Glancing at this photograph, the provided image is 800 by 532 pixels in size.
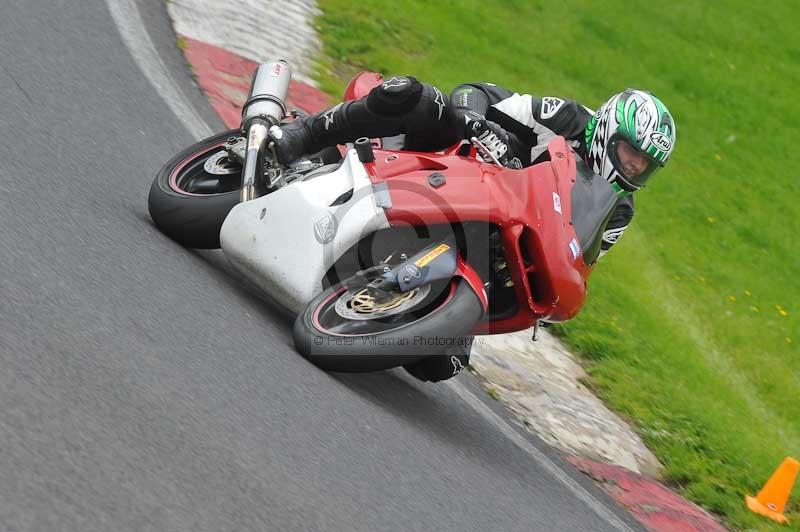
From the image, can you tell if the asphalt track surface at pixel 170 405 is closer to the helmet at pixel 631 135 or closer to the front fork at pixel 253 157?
the front fork at pixel 253 157

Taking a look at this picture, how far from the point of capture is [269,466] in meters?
3.89

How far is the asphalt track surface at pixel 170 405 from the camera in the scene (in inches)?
134

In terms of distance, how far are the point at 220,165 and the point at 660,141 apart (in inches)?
84.9

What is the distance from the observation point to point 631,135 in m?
5.48

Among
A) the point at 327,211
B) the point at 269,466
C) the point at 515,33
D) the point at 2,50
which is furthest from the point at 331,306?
the point at 515,33

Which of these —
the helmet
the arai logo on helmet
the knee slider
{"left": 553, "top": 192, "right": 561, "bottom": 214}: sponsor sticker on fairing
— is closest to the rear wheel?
the knee slider

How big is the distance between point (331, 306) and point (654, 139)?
164 centimetres

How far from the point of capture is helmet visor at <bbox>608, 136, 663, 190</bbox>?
5.52 meters

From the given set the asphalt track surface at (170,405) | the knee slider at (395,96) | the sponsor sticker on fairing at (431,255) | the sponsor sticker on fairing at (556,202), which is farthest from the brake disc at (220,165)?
the sponsor sticker on fairing at (556,202)

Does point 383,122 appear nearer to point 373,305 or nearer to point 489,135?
point 489,135

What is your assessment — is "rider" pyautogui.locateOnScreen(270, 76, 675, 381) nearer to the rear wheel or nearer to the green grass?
the rear wheel

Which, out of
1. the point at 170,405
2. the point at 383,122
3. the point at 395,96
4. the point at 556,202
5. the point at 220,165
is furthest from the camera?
the point at 220,165

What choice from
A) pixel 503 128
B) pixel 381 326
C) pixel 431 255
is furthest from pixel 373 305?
pixel 503 128

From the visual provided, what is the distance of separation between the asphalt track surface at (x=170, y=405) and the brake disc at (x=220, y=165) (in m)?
0.39
